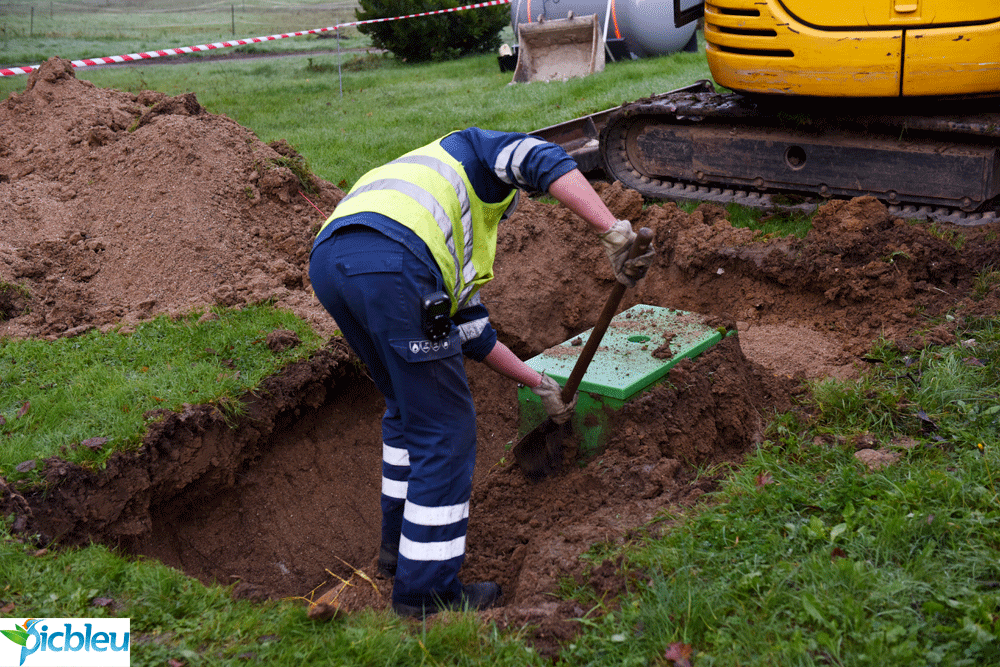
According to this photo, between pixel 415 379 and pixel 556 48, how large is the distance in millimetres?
11156

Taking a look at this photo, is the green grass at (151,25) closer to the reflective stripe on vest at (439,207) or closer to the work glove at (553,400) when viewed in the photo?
the reflective stripe on vest at (439,207)

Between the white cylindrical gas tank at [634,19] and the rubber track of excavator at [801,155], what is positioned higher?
the white cylindrical gas tank at [634,19]

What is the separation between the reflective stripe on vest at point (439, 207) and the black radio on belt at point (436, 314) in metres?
0.18

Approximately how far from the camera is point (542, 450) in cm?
411

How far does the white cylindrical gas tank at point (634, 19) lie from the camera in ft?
43.2

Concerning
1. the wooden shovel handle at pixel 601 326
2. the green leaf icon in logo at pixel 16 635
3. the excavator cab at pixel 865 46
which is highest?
the excavator cab at pixel 865 46

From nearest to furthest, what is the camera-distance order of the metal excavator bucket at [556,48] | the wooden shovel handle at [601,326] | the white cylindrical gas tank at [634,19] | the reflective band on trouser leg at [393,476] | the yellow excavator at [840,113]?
the wooden shovel handle at [601,326]
the reflective band on trouser leg at [393,476]
the yellow excavator at [840,113]
the metal excavator bucket at [556,48]
the white cylindrical gas tank at [634,19]

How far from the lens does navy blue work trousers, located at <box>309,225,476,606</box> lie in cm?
294

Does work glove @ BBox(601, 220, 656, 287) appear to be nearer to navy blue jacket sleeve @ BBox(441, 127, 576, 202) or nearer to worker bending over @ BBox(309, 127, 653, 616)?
worker bending over @ BBox(309, 127, 653, 616)

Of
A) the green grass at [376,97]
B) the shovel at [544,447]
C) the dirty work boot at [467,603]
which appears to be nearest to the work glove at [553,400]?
the shovel at [544,447]

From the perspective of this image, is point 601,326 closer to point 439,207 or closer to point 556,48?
point 439,207

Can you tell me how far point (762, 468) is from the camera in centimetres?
343

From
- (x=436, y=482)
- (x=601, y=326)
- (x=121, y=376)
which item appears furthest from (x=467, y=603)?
(x=121, y=376)

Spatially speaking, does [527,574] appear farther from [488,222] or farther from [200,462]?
[200,462]
